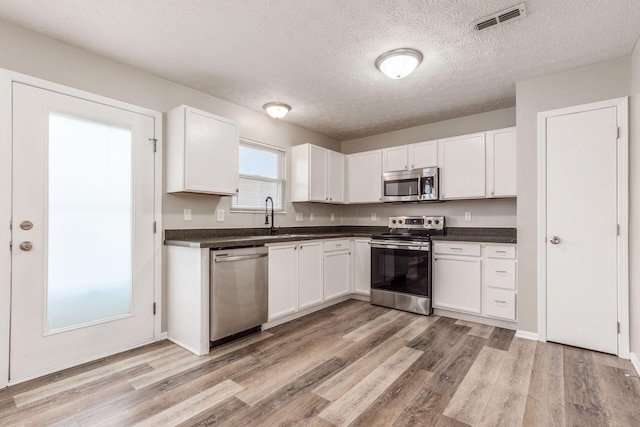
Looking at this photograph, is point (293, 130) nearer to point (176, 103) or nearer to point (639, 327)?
point (176, 103)

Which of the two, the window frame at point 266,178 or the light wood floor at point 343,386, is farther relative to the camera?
the window frame at point 266,178

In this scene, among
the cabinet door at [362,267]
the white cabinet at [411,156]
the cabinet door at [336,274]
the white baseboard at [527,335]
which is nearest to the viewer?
the white baseboard at [527,335]

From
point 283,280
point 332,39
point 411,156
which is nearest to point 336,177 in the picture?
point 411,156

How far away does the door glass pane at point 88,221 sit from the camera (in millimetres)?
2357

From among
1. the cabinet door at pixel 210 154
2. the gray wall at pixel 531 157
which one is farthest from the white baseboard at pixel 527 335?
the cabinet door at pixel 210 154

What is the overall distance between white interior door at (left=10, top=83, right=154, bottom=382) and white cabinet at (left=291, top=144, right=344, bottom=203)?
1.91m

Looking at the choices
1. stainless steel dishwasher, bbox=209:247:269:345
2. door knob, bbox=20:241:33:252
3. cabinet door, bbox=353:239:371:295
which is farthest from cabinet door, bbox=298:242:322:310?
door knob, bbox=20:241:33:252

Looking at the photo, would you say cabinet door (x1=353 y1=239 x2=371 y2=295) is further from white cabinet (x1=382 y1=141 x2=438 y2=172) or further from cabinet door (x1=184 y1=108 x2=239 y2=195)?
cabinet door (x1=184 y1=108 x2=239 y2=195)

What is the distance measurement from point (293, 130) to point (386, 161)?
1.40 metres

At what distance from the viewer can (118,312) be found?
105 inches

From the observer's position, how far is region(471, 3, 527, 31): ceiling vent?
2.02 m

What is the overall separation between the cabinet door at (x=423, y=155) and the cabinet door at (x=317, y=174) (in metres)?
1.20

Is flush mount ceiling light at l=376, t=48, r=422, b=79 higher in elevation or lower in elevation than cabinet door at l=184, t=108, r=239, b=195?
higher

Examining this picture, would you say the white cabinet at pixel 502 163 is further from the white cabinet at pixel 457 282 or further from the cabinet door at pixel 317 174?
the cabinet door at pixel 317 174
